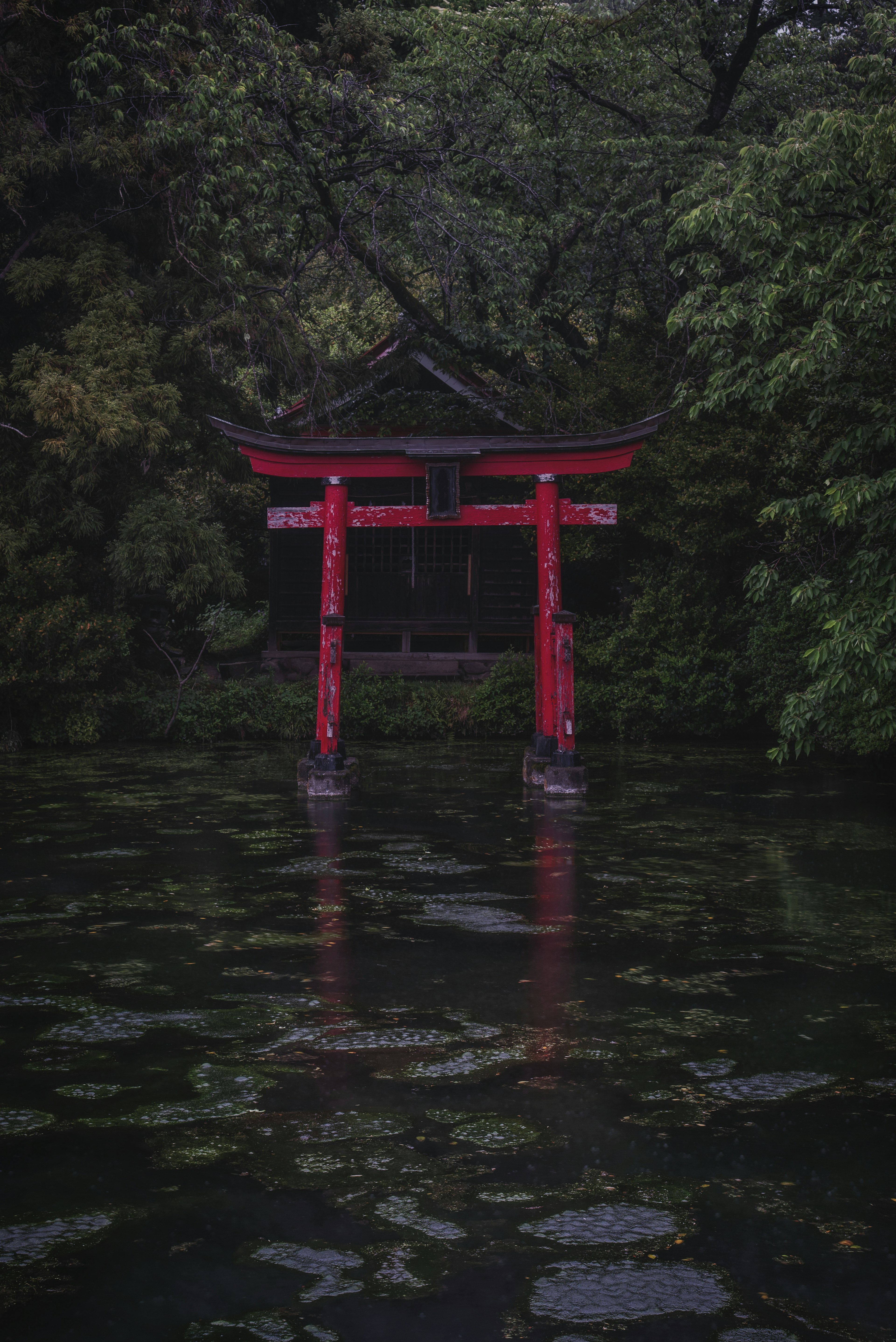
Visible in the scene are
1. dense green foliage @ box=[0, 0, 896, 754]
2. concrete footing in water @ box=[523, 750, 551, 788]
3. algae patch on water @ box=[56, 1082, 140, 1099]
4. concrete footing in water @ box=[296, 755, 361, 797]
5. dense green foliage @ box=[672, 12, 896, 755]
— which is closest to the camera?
algae patch on water @ box=[56, 1082, 140, 1099]

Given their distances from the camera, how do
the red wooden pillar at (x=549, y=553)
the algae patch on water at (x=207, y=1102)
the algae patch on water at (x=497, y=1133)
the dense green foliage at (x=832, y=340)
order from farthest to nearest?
the red wooden pillar at (x=549, y=553) → the dense green foliage at (x=832, y=340) → the algae patch on water at (x=207, y=1102) → the algae patch on water at (x=497, y=1133)

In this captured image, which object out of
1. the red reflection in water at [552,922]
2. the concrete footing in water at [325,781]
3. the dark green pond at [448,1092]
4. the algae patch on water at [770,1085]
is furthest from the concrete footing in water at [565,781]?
the algae patch on water at [770,1085]

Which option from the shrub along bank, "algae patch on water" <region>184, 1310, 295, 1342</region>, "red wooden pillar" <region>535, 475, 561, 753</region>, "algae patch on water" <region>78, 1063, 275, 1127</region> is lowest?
"algae patch on water" <region>184, 1310, 295, 1342</region>

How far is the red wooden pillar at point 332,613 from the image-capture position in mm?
11516

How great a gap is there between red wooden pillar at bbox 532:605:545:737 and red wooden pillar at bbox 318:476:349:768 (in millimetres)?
2193

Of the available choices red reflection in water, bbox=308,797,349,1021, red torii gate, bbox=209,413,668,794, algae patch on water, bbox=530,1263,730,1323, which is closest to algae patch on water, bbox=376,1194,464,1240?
algae patch on water, bbox=530,1263,730,1323

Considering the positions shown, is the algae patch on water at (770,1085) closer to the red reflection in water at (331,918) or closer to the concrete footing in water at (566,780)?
the red reflection in water at (331,918)

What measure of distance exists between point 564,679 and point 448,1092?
7674 mm

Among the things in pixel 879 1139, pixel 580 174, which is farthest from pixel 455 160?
pixel 879 1139

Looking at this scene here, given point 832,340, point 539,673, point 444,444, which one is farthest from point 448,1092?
point 539,673

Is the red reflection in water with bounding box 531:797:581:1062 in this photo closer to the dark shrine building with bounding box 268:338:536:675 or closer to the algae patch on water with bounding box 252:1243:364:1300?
the algae patch on water with bounding box 252:1243:364:1300

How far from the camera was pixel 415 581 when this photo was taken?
1967 centimetres

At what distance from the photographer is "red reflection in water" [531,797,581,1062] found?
4766 mm

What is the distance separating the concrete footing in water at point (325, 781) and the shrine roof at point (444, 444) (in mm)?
3242
